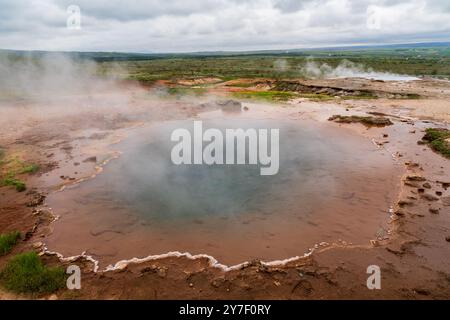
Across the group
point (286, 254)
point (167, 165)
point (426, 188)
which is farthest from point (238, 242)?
point (426, 188)

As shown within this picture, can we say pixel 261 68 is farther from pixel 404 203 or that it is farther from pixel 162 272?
pixel 162 272

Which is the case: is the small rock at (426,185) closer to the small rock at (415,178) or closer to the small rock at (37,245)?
the small rock at (415,178)

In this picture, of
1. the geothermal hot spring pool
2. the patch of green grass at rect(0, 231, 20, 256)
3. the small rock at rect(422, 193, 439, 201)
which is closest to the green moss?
the geothermal hot spring pool

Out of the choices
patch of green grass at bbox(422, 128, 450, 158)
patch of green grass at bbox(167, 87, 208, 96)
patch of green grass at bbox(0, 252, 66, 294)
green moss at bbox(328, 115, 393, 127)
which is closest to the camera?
patch of green grass at bbox(0, 252, 66, 294)

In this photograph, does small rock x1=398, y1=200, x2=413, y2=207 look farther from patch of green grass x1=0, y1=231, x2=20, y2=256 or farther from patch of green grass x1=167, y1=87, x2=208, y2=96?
patch of green grass x1=167, y1=87, x2=208, y2=96

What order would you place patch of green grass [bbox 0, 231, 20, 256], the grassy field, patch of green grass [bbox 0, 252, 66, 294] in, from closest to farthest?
patch of green grass [bbox 0, 252, 66, 294] < patch of green grass [bbox 0, 231, 20, 256] < the grassy field

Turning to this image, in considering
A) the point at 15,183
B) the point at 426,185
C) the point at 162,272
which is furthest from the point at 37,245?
the point at 426,185

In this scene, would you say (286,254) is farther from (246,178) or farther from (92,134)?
(92,134)
